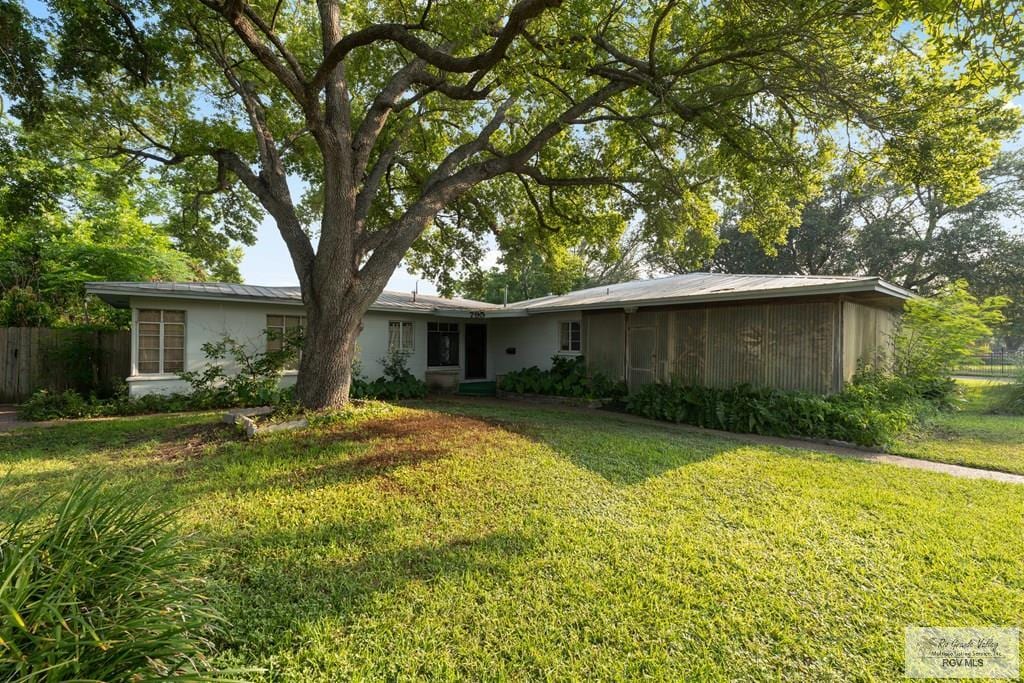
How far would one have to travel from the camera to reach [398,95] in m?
7.73

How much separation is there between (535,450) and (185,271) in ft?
63.6

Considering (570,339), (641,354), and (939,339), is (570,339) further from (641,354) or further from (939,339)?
(939,339)

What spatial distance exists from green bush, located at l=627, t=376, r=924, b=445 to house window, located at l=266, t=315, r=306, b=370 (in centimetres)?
879

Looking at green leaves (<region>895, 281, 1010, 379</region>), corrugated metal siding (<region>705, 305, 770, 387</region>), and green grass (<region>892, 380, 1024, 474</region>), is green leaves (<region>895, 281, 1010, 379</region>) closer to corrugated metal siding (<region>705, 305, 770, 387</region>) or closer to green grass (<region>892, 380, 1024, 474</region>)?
green grass (<region>892, 380, 1024, 474</region>)

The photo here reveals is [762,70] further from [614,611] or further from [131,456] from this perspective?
[131,456]

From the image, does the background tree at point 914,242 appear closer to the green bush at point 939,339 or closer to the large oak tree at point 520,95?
the green bush at point 939,339

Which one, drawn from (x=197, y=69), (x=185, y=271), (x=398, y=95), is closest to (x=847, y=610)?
(x=398, y=95)

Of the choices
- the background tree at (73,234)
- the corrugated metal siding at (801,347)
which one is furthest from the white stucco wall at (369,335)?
the corrugated metal siding at (801,347)

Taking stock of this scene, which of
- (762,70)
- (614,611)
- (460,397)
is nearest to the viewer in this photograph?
(614,611)

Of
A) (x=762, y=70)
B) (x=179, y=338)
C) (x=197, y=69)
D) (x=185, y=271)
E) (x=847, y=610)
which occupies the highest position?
(x=197, y=69)

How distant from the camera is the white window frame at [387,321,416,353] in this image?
1259 cm

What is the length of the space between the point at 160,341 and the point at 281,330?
241 centimetres

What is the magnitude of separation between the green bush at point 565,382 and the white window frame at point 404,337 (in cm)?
307

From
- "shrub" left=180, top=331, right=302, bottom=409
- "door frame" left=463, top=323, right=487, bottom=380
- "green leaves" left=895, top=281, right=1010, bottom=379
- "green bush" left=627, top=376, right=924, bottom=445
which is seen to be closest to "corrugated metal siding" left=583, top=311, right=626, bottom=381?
"green bush" left=627, top=376, right=924, bottom=445
